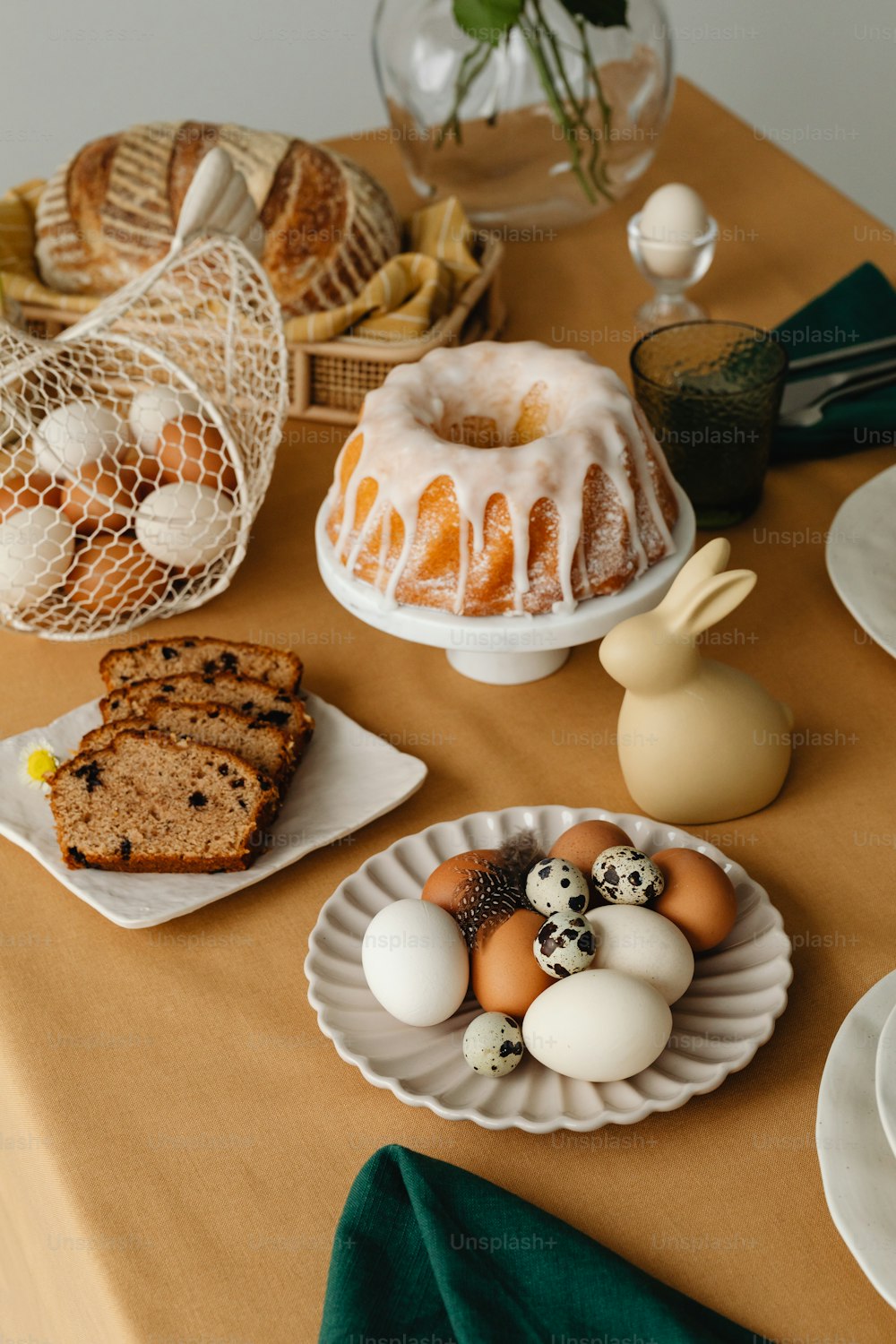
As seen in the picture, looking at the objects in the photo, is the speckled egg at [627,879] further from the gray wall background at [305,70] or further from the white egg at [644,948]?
the gray wall background at [305,70]

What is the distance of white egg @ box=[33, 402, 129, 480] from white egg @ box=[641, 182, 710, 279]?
59 centimetres

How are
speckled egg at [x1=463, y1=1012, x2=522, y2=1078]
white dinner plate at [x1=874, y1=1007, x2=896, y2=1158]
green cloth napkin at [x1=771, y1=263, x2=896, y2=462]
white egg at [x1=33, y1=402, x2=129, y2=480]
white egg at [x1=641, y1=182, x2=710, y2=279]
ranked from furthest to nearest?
1. white egg at [x1=641, y1=182, x2=710, y2=279]
2. green cloth napkin at [x1=771, y1=263, x2=896, y2=462]
3. white egg at [x1=33, y1=402, x2=129, y2=480]
4. speckled egg at [x1=463, y1=1012, x2=522, y2=1078]
5. white dinner plate at [x1=874, y1=1007, x2=896, y2=1158]

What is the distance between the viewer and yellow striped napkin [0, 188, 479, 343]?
1.17 metres

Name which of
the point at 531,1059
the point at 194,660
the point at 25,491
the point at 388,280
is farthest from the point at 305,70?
the point at 531,1059

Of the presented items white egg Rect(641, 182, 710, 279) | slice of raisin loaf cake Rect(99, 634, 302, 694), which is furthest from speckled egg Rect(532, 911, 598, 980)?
white egg Rect(641, 182, 710, 279)

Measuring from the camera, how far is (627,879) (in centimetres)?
68

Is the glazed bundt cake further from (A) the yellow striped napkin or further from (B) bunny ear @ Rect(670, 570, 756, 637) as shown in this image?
(A) the yellow striped napkin

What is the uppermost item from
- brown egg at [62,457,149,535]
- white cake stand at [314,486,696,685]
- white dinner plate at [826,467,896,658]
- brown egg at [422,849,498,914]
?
brown egg at [62,457,149,535]

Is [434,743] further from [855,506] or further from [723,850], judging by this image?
[855,506]

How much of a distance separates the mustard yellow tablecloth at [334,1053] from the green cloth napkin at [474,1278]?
3cm

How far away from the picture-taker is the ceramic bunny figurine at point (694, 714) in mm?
765

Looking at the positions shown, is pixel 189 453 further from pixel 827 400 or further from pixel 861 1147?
pixel 861 1147

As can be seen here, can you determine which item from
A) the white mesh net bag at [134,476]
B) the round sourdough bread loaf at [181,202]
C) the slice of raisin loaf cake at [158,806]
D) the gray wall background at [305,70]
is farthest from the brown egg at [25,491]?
the gray wall background at [305,70]

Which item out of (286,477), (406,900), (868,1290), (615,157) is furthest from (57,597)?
(615,157)
